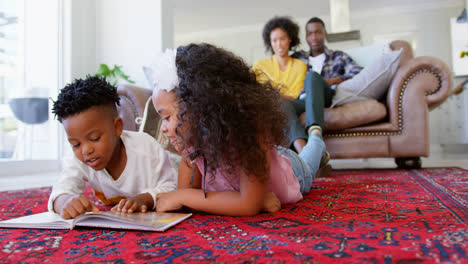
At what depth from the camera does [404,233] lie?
677 mm

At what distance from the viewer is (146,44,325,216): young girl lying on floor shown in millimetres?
810

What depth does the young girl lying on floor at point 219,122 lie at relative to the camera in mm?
810

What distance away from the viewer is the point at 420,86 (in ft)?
7.74

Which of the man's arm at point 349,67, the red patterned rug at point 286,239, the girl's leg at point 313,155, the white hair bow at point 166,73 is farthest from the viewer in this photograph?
the man's arm at point 349,67

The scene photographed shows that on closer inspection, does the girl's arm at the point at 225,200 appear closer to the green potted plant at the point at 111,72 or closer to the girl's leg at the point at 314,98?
the girl's leg at the point at 314,98

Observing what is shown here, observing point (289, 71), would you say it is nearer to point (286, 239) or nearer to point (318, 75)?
point (318, 75)

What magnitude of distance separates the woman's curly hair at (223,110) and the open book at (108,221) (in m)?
0.18

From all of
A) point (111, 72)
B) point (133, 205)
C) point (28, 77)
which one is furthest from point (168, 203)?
point (28, 77)

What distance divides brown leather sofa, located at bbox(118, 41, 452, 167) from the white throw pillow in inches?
2.1

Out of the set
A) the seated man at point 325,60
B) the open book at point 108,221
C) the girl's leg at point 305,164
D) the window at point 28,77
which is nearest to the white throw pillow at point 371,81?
the seated man at point 325,60

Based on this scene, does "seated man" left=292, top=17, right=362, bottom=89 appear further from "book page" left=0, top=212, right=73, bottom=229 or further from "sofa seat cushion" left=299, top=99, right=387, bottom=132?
"book page" left=0, top=212, right=73, bottom=229

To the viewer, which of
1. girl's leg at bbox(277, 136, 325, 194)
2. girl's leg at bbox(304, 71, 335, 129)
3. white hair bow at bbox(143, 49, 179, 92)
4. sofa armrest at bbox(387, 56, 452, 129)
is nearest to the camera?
white hair bow at bbox(143, 49, 179, 92)

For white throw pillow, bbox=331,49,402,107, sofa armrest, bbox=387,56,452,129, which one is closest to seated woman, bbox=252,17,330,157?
white throw pillow, bbox=331,49,402,107

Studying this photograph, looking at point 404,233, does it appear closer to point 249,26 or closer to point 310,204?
point 310,204
